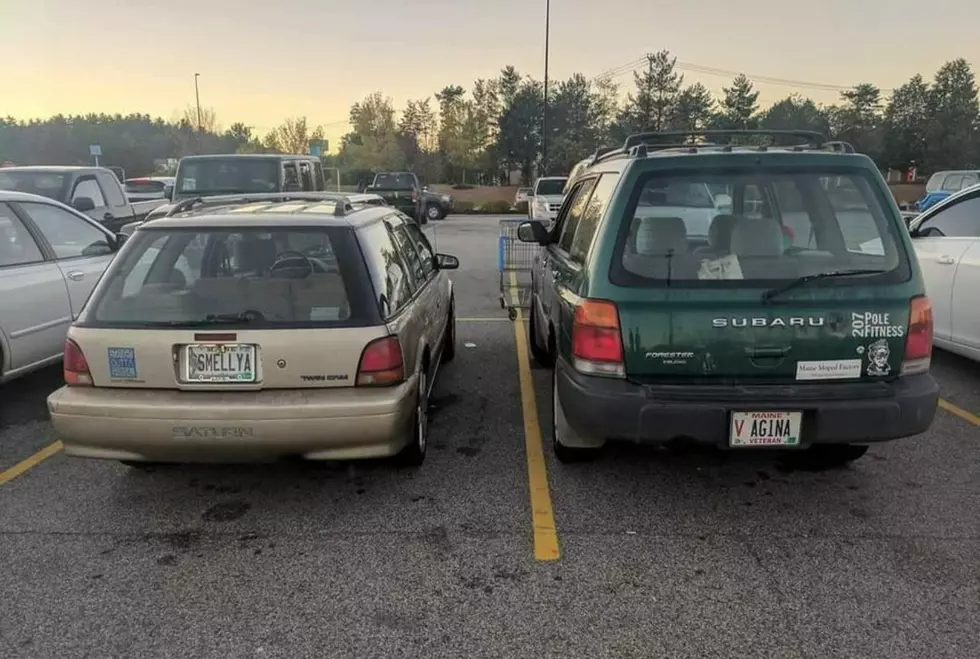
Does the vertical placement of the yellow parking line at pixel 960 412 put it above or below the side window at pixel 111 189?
below

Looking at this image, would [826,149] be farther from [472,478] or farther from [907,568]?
[472,478]

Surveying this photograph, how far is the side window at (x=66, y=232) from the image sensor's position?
18.9 ft

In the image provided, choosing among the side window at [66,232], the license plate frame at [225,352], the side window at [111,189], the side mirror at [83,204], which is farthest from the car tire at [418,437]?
the side window at [111,189]

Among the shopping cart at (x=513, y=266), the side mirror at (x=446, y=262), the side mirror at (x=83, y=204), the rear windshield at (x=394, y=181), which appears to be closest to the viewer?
the side mirror at (x=446, y=262)

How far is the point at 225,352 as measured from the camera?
134 inches

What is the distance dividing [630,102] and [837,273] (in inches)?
2204

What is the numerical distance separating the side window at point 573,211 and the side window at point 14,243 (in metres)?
3.95

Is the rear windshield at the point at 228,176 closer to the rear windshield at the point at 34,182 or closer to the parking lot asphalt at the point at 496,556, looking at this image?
the rear windshield at the point at 34,182

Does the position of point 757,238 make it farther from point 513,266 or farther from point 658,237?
point 513,266

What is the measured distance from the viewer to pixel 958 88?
61.8m

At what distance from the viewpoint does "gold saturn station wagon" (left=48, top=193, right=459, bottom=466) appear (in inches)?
133

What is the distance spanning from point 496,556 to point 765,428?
1.34 meters

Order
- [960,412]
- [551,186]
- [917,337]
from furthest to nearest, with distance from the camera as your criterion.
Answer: [551,186] → [960,412] → [917,337]

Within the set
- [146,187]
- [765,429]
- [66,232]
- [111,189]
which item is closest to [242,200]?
[66,232]
